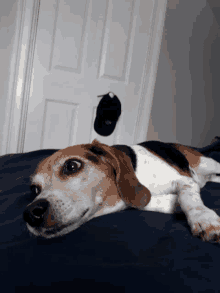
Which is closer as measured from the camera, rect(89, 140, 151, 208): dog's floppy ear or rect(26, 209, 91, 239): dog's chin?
rect(26, 209, 91, 239): dog's chin

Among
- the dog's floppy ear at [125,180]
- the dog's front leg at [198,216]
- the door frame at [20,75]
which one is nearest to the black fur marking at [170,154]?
Answer: the dog's front leg at [198,216]

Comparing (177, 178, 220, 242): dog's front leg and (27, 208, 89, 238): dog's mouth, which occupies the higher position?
(177, 178, 220, 242): dog's front leg

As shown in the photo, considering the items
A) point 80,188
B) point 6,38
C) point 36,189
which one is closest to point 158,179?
point 80,188

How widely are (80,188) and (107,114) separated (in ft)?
6.35

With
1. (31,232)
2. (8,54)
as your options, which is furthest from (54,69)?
(31,232)

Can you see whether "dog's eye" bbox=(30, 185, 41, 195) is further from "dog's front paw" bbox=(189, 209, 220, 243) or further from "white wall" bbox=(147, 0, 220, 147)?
"white wall" bbox=(147, 0, 220, 147)

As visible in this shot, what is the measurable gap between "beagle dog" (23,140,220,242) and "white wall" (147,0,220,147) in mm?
2061

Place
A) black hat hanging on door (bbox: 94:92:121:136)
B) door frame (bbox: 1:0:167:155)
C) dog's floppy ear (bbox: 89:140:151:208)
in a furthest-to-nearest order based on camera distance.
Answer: black hat hanging on door (bbox: 94:92:121:136)
door frame (bbox: 1:0:167:155)
dog's floppy ear (bbox: 89:140:151:208)

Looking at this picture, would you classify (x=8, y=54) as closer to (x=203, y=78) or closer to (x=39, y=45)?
(x=39, y=45)

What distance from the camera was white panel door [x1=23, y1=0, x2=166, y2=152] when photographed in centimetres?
A: 254

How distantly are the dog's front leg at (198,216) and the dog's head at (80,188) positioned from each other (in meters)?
0.18

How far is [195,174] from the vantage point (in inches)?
55.2

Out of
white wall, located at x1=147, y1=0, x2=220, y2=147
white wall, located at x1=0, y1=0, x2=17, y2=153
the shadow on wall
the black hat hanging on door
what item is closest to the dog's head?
the black hat hanging on door

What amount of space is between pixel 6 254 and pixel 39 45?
2482mm
